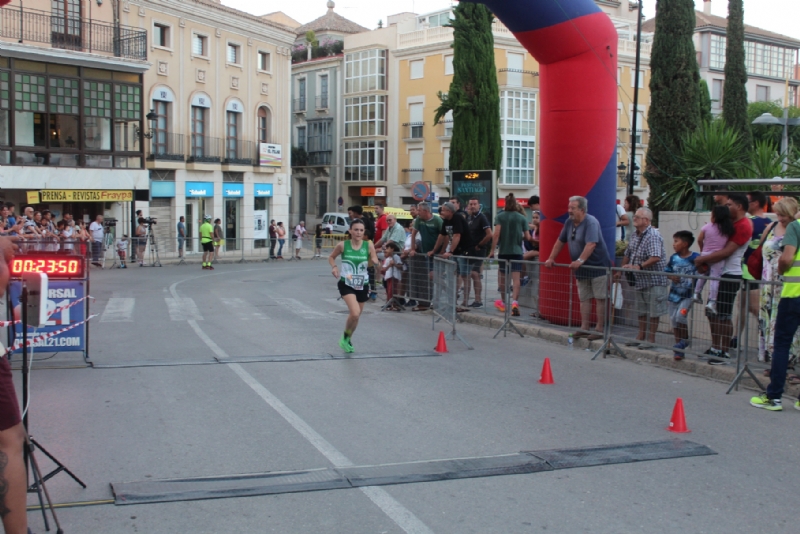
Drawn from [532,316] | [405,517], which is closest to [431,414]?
[405,517]

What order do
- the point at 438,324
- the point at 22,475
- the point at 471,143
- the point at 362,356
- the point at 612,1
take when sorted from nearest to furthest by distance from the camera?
1. the point at 22,475
2. the point at 362,356
3. the point at 438,324
4. the point at 471,143
5. the point at 612,1

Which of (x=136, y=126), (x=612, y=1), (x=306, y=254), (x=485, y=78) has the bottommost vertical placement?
(x=306, y=254)

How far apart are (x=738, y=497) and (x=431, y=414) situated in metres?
2.80

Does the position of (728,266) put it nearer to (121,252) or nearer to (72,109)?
(121,252)

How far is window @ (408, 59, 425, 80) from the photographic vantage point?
192 feet

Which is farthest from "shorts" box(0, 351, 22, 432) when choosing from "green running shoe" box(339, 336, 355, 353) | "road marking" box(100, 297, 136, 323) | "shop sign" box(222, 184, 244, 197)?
"shop sign" box(222, 184, 244, 197)

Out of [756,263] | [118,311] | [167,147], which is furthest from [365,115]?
[756,263]

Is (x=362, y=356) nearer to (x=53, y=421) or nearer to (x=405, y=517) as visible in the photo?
(x=53, y=421)

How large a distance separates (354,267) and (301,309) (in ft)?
16.8

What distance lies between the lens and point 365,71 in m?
60.6

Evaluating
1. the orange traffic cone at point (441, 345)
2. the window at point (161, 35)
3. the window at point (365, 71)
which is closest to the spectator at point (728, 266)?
the orange traffic cone at point (441, 345)

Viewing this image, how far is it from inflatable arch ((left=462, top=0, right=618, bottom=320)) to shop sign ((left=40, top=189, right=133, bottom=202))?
24964mm

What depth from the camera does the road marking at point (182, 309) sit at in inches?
559

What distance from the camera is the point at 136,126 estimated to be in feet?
119
